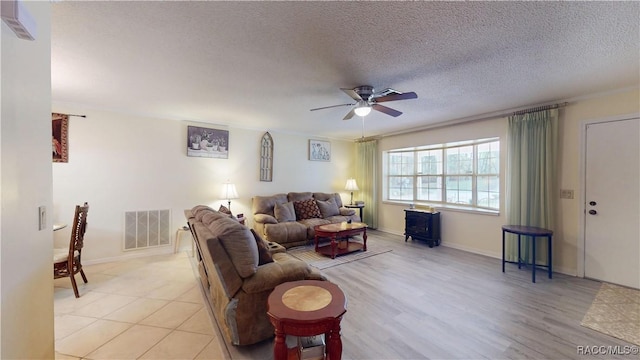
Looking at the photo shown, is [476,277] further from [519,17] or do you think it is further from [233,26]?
[233,26]

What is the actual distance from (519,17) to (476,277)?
9.52ft

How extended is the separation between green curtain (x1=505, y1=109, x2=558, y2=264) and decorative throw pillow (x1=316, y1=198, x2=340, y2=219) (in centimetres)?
312

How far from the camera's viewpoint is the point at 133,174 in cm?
398

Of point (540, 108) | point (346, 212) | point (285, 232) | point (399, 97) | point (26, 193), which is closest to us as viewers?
point (26, 193)

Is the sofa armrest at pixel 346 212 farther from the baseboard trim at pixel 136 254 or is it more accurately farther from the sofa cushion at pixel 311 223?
the baseboard trim at pixel 136 254

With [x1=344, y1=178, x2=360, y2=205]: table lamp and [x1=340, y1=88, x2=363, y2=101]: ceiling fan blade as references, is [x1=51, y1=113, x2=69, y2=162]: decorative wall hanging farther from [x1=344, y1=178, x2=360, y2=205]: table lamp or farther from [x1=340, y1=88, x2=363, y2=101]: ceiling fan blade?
[x1=344, y1=178, x2=360, y2=205]: table lamp

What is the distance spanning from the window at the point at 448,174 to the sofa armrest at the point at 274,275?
3.83m

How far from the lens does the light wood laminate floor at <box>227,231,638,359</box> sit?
6.22ft

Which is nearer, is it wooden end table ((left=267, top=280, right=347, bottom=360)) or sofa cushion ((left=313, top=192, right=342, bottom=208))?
wooden end table ((left=267, top=280, right=347, bottom=360))

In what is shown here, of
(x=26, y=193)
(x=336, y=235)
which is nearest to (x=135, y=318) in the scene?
(x=26, y=193)

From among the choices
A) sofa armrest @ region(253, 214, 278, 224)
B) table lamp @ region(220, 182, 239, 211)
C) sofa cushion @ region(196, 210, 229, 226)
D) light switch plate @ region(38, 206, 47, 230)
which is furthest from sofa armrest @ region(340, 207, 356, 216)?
light switch plate @ region(38, 206, 47, 230)

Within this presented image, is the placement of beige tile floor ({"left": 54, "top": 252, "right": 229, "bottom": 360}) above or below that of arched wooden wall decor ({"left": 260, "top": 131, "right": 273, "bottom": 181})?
below

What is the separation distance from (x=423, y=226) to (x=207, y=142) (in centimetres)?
435

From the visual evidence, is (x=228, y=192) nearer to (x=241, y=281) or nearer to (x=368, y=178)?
(x=241, y=281)
